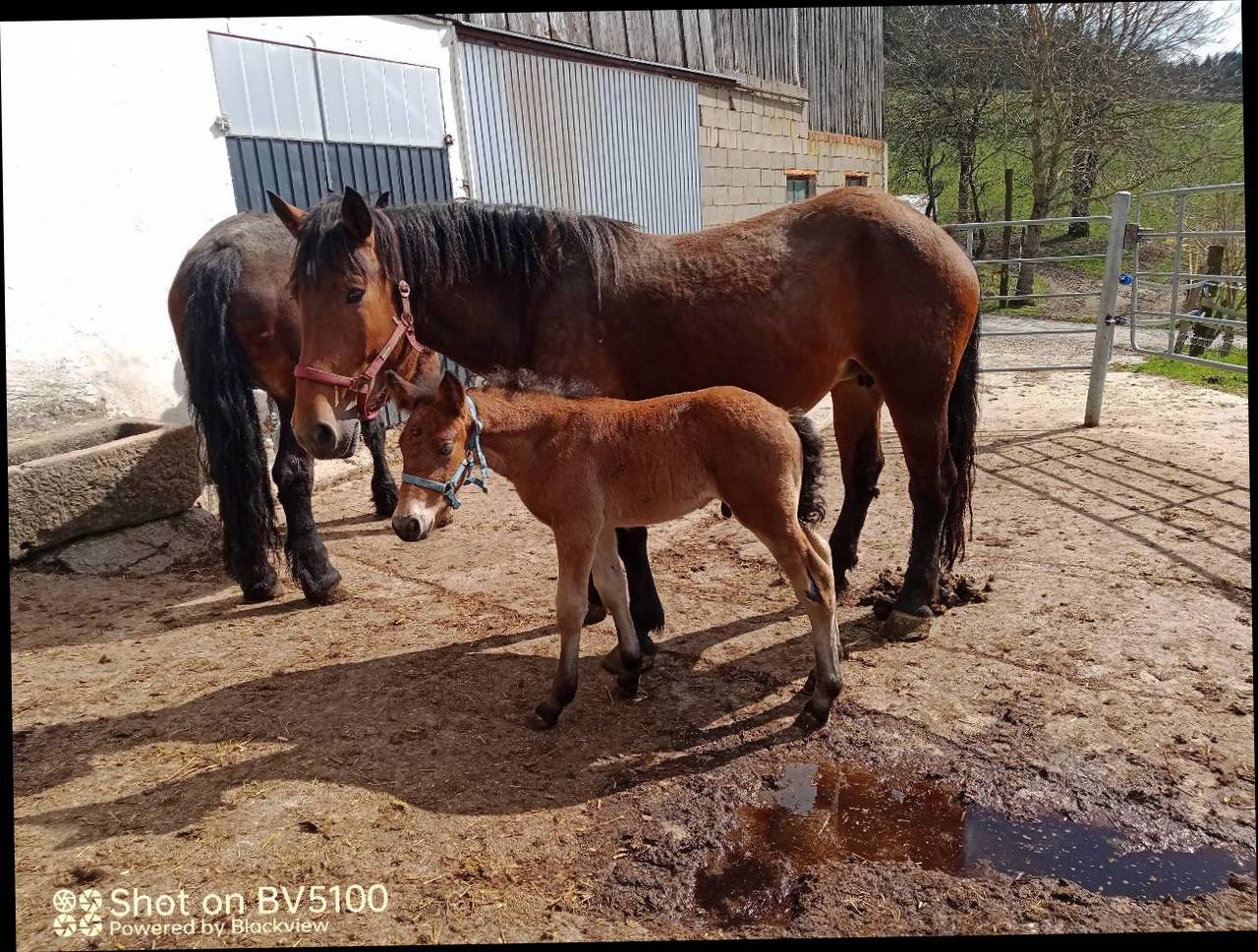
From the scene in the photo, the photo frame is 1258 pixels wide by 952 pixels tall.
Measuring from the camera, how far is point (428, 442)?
279 centimetres

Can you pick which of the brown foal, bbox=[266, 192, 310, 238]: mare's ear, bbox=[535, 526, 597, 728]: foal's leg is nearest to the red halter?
the brown foal

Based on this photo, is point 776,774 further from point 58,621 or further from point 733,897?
point 58,621

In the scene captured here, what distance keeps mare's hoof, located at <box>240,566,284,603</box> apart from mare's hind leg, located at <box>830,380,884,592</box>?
10.9 ft

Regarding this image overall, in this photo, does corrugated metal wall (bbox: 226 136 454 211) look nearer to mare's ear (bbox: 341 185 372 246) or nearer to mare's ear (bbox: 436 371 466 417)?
mare's ear (bbox: 341 185 372 246)

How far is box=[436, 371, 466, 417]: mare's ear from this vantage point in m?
2.72

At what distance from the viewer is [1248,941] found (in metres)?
2.08

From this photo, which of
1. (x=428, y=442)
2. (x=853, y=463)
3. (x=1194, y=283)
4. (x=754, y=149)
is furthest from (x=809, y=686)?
(x=754, y=149)

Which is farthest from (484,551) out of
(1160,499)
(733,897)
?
(1160,499)

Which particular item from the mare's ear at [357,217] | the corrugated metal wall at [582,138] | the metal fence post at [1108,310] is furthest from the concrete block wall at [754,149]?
the mare's ear at [357,217]

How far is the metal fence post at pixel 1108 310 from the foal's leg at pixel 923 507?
426 cm

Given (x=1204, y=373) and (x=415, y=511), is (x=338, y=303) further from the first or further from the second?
(x=1204, y=373)

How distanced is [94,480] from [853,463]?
4.69 m

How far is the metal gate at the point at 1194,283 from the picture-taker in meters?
6.83

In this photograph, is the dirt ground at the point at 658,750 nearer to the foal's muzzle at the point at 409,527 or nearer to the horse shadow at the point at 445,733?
the horse shadow at the point at 445,733
